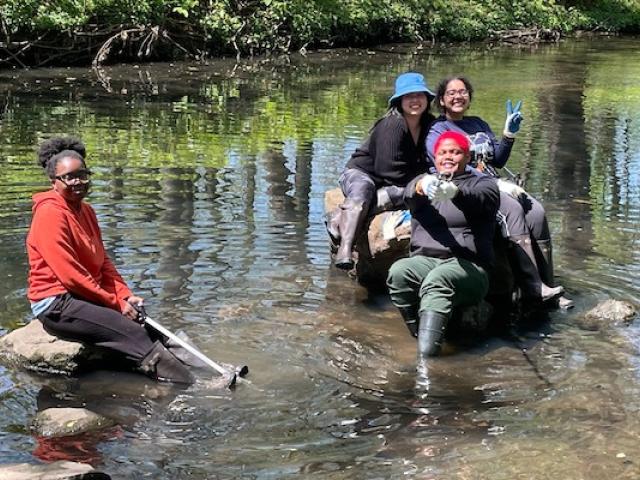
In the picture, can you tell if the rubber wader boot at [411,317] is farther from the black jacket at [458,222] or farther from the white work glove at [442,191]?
the white work glove at [442,191]

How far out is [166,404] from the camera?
5.35m

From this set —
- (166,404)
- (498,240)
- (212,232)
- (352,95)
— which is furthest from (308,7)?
(166,404)

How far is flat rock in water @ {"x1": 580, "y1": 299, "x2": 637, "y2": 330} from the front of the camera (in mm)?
6694

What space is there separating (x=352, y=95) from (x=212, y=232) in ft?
35.6

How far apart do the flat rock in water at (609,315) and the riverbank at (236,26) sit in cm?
1787

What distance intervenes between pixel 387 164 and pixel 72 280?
113 inches

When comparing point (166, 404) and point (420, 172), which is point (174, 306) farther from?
point (420, 172)

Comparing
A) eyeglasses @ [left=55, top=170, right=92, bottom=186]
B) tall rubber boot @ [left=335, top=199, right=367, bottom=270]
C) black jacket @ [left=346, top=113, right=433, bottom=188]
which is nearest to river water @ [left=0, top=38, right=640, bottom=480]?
tall rubber boot @ [left=335, top=199, right=367, bottom=270]

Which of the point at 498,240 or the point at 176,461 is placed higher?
the point at 498,240

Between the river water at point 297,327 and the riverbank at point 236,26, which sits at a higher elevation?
the riverbank at point 236,26

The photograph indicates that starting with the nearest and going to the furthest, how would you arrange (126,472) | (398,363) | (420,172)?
(126,472), (398,363), (420,172)

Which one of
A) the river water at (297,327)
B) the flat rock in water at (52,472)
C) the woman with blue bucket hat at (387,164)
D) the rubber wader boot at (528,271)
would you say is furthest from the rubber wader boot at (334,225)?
the flat rock in water at (52,472)

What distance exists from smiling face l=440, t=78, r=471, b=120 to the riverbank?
1666cm

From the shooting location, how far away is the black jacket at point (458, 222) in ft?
20.4
